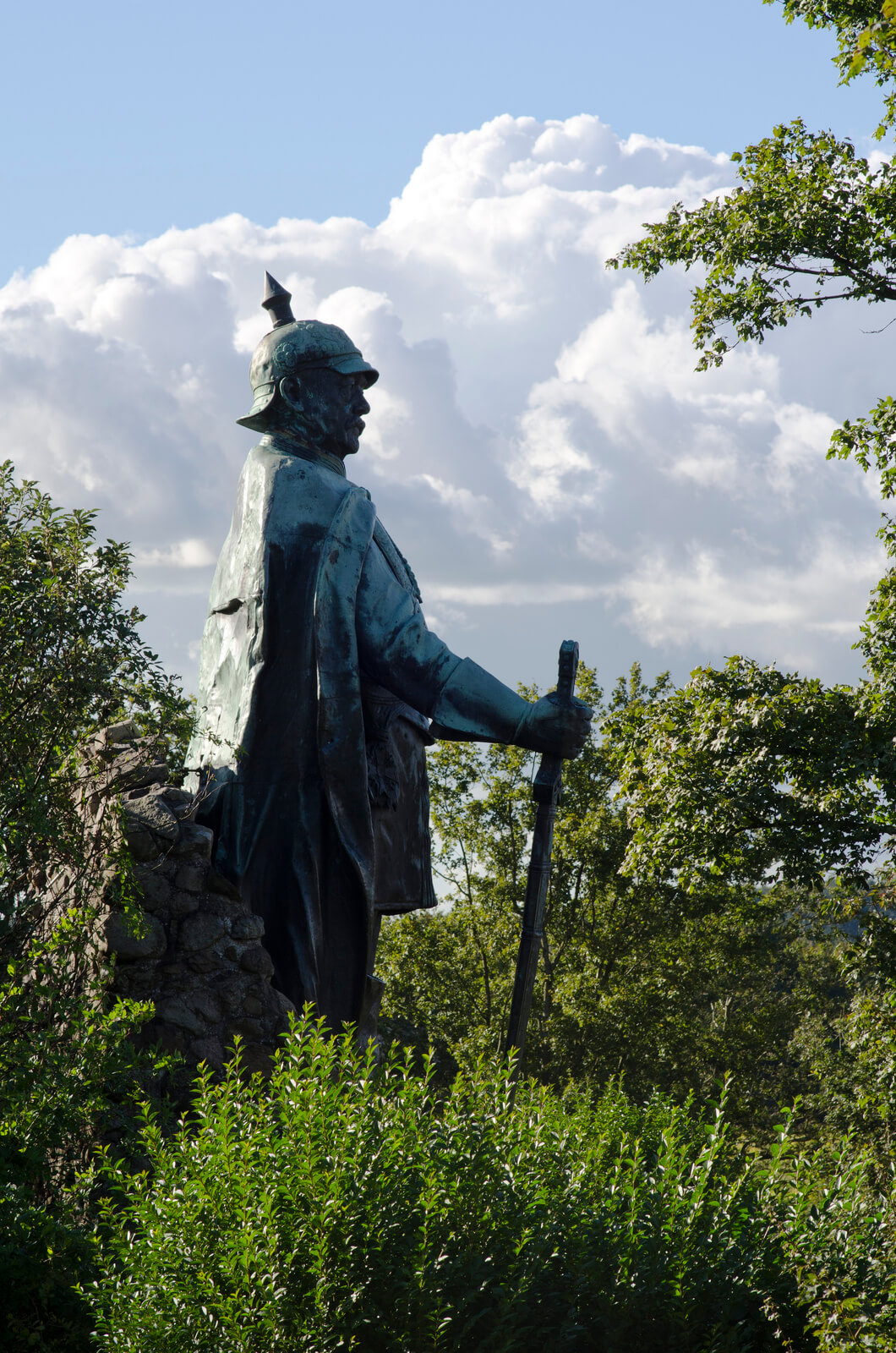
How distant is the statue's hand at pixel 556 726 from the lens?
5.25m

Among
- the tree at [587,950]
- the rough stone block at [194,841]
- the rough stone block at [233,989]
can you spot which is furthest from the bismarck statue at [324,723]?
the tree at [587,950]

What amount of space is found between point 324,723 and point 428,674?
0.47m

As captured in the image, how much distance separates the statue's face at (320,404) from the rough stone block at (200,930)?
6.88 ft

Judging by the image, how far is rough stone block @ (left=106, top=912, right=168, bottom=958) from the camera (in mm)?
5125

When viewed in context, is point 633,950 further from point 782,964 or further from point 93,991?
point 93,991

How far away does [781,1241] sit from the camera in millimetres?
3832

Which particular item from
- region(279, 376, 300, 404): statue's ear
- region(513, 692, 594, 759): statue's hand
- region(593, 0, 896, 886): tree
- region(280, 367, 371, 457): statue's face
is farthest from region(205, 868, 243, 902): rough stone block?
region(593, 0, 896, 886): tree

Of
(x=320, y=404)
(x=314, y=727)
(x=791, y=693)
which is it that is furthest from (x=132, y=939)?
(x=791, y=693)

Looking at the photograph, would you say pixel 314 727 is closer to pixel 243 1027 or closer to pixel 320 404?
pixel 243 1027

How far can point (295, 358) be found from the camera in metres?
5.84

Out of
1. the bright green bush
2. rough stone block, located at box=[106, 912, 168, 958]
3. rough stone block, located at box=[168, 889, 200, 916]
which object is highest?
rough stone block, located at box=[168, 889, 200, 916]

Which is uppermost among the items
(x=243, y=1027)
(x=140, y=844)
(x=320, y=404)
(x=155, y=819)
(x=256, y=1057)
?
(x=320, y=404)

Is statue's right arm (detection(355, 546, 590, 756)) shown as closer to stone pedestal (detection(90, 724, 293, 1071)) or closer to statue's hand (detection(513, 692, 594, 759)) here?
statue's hand (detection(513, 692, 594, 759))

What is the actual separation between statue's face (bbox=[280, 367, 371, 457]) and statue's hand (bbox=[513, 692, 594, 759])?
61.8 inches
